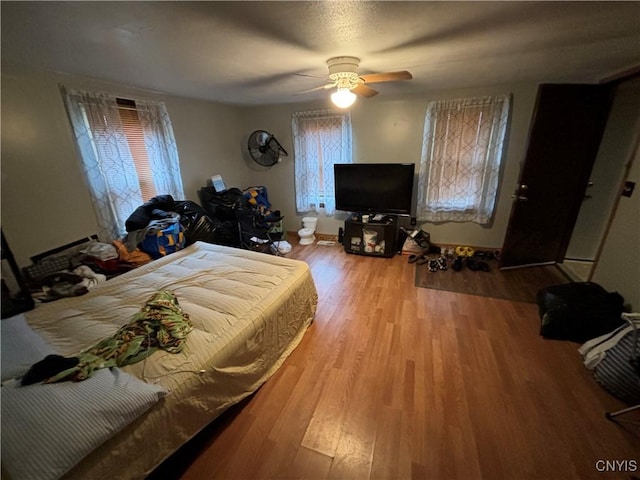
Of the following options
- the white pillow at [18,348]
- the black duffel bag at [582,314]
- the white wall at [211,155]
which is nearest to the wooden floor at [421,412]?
the black duffel bag at [582,314]

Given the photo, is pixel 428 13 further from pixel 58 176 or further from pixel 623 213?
pixel 58 176

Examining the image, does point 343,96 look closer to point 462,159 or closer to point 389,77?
point 389,77

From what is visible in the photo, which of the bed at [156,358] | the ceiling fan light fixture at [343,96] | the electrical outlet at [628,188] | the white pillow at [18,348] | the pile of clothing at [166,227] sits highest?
the ceiling fan light fixture at [343,96]

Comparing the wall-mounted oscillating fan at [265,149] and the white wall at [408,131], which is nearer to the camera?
the white wall at [408,131]

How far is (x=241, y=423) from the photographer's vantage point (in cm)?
146

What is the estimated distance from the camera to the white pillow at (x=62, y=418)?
0.79 metres

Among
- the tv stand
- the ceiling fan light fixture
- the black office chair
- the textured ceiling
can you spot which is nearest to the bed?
the black office chair

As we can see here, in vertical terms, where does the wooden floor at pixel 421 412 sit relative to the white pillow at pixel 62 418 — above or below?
below

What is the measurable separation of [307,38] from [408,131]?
7.73 feet

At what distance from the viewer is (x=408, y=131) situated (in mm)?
3414

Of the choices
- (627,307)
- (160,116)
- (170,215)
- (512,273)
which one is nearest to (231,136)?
(160,116)

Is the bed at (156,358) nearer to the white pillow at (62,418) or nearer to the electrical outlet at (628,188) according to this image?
the white pillow at (62,418)

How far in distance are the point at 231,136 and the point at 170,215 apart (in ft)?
6.13

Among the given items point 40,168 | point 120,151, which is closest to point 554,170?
point 120,151
